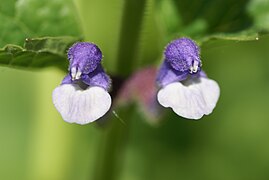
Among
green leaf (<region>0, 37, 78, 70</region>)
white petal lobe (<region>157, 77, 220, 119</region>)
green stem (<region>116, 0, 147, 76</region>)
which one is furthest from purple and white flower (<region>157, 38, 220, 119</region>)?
green leaf (<region>0, 37, 78, 70</region>)

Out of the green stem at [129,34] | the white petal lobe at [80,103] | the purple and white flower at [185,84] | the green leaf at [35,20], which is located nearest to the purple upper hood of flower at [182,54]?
the purple and white flower at [185,84]

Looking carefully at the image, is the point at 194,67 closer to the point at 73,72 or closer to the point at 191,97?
the point at 191,97

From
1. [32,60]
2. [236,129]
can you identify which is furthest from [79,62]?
[236,129]

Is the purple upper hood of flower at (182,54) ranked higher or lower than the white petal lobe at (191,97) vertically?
higher

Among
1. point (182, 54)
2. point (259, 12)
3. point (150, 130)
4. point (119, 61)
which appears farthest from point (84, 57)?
point (150, 130)

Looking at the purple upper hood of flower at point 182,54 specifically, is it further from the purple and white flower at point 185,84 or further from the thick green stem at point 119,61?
the thick green stem at point 119,61
